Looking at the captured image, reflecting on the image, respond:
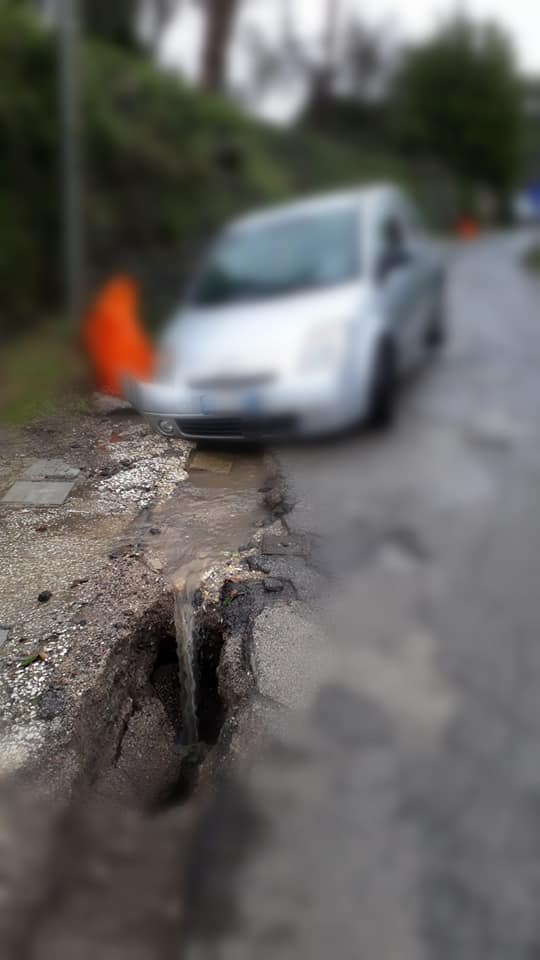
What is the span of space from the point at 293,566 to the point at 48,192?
248cm

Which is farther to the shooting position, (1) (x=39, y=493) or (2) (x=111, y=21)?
(2) (x=111, y=21)

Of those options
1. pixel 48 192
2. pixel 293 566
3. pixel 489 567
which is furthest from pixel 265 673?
pixel 48 192

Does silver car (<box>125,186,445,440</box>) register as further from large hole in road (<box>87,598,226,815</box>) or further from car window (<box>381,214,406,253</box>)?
large hole in road (<box>87,598,226,815</box>)

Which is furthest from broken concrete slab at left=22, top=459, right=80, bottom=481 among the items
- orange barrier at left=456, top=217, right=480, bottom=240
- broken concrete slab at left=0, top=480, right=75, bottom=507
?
orange barrier at left=456, top=217, right=480, bottom=240

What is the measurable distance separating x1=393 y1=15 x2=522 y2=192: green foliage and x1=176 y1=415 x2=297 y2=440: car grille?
1.53 m

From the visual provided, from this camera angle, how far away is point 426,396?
1.66 metres

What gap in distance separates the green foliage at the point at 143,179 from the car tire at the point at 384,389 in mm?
645

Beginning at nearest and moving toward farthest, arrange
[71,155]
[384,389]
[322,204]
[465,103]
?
[384,389], [322,204], [465,103], [71,155]

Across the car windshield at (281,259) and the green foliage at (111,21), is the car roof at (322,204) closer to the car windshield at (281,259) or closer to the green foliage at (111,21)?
the car windshield at (281,259)

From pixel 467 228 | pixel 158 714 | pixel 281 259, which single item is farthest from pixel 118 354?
pixel 467 228

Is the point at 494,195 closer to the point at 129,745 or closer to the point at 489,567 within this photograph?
the point at 489,567

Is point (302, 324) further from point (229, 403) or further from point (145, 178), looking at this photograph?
point (145, 178)

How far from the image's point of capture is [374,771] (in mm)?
687

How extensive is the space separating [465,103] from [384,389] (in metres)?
1.28
